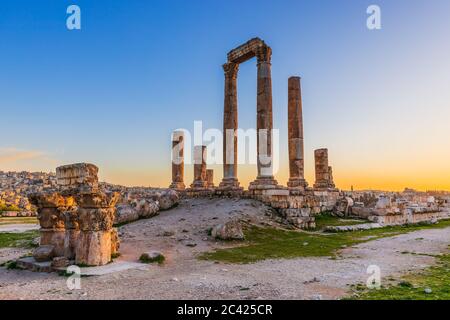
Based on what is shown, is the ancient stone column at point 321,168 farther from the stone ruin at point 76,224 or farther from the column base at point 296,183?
the stone ruin at point 76,224

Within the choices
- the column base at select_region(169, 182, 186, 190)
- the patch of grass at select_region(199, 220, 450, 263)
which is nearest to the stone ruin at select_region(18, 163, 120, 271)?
the patch of grass at select_region(199, 220, 450, 263)

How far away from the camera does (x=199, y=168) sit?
91.4 ft

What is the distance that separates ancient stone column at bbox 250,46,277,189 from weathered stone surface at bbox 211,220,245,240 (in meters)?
6.92

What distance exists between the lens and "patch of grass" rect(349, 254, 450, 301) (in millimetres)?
5688

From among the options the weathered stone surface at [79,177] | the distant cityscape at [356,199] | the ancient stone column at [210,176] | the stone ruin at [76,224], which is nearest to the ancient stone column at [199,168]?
the ancient stone column at [210,176]

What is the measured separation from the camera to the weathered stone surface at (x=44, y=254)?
9250mm

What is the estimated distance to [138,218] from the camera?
1717 cm

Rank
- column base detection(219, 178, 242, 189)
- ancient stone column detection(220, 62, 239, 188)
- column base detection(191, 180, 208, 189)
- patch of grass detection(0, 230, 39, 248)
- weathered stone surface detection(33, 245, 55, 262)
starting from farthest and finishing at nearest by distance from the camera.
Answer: column base detection(191, 180, 208, 189) → ancient stone column detection(220, 62, 239, 188) → column base detection(219, 178, 242, 189) → patch of grass detection(0, 230, 39, 248) → weathered stone surface detection(33, 245, 55, 262)

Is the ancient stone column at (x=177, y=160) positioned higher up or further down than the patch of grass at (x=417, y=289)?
higher up

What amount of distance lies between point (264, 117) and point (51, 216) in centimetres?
1328

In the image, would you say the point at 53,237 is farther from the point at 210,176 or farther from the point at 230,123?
the point at 210,176

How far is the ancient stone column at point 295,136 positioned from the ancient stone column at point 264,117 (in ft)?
9.43

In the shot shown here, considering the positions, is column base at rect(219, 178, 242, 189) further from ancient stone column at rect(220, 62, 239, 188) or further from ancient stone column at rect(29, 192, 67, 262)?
ancient stone column at rect(29, 192, 67, 262)
